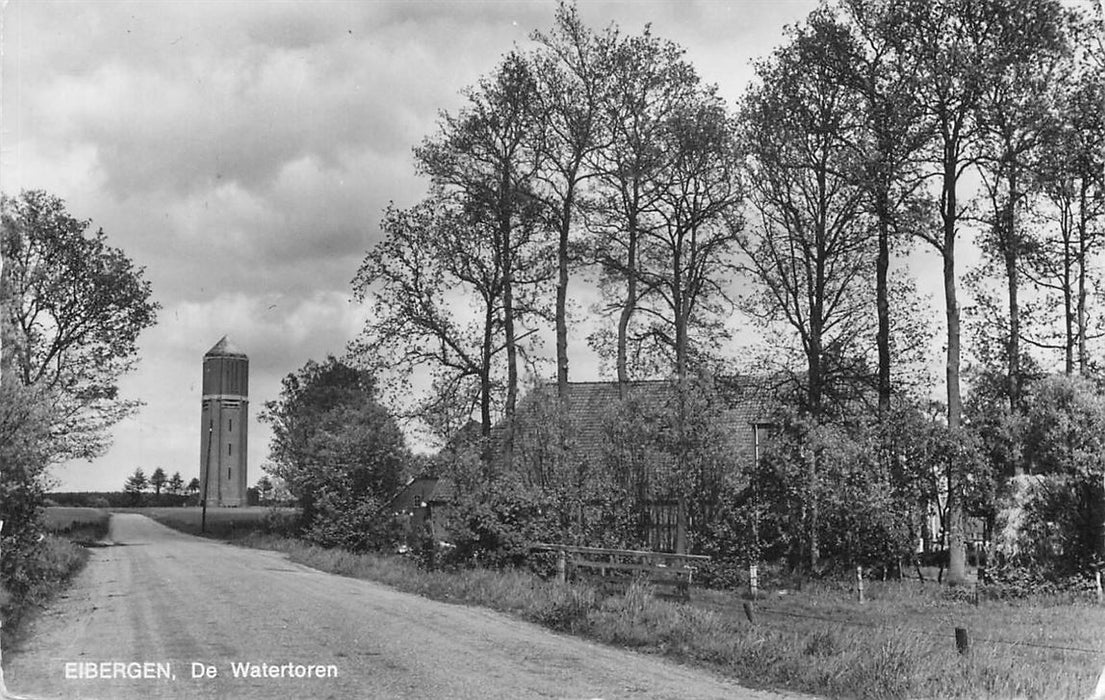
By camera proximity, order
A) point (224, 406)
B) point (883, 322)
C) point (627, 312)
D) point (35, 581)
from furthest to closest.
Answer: point (627, 312), point (883, 322), point (224, 406), point (35, 581)

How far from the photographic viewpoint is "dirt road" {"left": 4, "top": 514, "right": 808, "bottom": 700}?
9.45 meters

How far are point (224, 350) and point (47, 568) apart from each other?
5850 mm

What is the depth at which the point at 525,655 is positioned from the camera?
12078 millimetres

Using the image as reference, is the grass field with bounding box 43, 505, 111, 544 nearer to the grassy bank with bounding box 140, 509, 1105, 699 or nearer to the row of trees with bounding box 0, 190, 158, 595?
the row of trees with bounding box 0, 190, 158, 595

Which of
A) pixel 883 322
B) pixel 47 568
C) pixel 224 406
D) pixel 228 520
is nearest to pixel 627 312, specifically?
pixel 883 322

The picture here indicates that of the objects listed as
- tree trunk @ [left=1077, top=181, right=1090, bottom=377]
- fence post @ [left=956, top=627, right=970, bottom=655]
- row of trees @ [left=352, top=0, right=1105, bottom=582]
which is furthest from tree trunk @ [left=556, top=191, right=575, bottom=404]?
fence post @ [left=956, top=627, right=970, bottom=655]

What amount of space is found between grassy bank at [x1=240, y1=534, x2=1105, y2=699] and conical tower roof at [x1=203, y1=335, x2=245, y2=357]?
604 cm

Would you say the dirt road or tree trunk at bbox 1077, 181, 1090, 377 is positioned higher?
tree trunk at bbox 1077, 181, 1090, 377

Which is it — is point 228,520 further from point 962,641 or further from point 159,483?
point 962,641

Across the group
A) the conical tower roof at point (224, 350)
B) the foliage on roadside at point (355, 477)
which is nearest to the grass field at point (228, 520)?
the foliage on roadside at point (355, 477)

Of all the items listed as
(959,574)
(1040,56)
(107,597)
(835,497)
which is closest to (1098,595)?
(959,574)

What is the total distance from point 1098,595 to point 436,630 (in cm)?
1296

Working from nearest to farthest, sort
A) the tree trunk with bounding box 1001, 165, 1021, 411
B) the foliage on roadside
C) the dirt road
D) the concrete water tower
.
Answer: the dirt road, the concrete water tower, the tree trunk with bounding box 1001, 165, 1021, 411, the foliage on roadside

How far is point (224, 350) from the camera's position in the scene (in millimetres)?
12164
